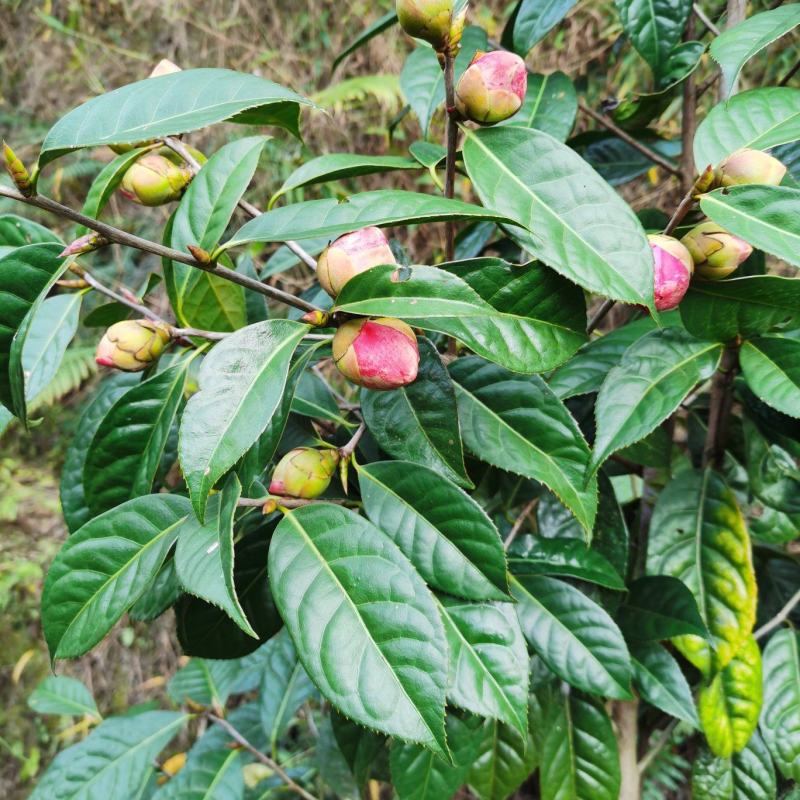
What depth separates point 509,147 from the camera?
1.64 ft

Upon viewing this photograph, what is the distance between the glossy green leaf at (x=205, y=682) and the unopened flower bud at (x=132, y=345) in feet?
2.46

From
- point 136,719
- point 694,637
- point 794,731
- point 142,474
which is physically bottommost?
point 136,719

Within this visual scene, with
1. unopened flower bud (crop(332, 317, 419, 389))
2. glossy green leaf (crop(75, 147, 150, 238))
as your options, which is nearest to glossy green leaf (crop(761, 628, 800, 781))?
unopened flower bud (crop(332, 317, 419, 389))

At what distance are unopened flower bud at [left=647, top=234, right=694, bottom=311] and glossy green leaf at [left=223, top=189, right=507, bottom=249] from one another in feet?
0.47

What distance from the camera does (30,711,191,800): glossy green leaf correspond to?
891 mm

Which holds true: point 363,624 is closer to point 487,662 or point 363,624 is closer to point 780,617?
point 487,662

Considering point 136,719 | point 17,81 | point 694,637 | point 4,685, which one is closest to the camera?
point 694,637

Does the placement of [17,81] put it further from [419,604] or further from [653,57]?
[419,604]

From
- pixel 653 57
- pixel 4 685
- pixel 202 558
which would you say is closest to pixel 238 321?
pixel 202 558

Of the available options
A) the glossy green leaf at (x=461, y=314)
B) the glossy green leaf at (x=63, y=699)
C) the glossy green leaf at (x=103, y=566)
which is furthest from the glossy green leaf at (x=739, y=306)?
the glossy green leaf at (x=63, y=699)

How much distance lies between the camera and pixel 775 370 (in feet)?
1.69

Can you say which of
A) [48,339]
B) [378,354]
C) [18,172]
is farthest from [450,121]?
[48,339]

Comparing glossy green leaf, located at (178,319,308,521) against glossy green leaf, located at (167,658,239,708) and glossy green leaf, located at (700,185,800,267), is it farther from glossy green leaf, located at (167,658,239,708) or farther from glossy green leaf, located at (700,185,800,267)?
glossy green leaf, located at (167,658,239,708)

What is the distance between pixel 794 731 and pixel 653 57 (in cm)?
77
